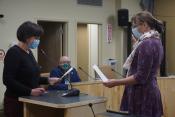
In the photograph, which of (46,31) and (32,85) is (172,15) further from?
(32,85)

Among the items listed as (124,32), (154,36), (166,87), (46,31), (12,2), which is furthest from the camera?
(124,32)

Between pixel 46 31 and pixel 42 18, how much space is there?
68 cm

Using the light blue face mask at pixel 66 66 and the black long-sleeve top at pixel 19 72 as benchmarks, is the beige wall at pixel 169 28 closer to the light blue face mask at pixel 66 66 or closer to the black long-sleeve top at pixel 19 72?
the light blue face mask at pixel 66 66

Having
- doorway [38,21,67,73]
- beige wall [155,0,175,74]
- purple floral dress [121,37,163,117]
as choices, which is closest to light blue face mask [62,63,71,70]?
A: doorway [38,21,67,73]

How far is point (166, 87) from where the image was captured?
532 cm

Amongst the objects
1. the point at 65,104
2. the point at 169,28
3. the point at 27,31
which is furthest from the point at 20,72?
the point at 169,28

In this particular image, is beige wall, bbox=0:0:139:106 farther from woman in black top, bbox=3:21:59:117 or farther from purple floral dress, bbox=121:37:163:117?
purple floral dress, bbox=121:37:163:117

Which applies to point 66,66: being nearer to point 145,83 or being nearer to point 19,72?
point 19,72

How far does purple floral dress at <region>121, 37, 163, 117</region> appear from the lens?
2732 mm

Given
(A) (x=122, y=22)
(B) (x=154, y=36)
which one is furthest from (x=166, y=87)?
(B) (x=154, y=36)

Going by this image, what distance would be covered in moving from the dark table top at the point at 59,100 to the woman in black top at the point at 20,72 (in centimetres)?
8

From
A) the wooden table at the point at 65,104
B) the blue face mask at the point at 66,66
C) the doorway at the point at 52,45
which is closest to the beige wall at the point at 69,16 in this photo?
the doorway at the point at 52,45

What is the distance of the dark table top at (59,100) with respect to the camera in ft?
8.99

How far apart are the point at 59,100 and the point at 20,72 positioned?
0.41 meters
